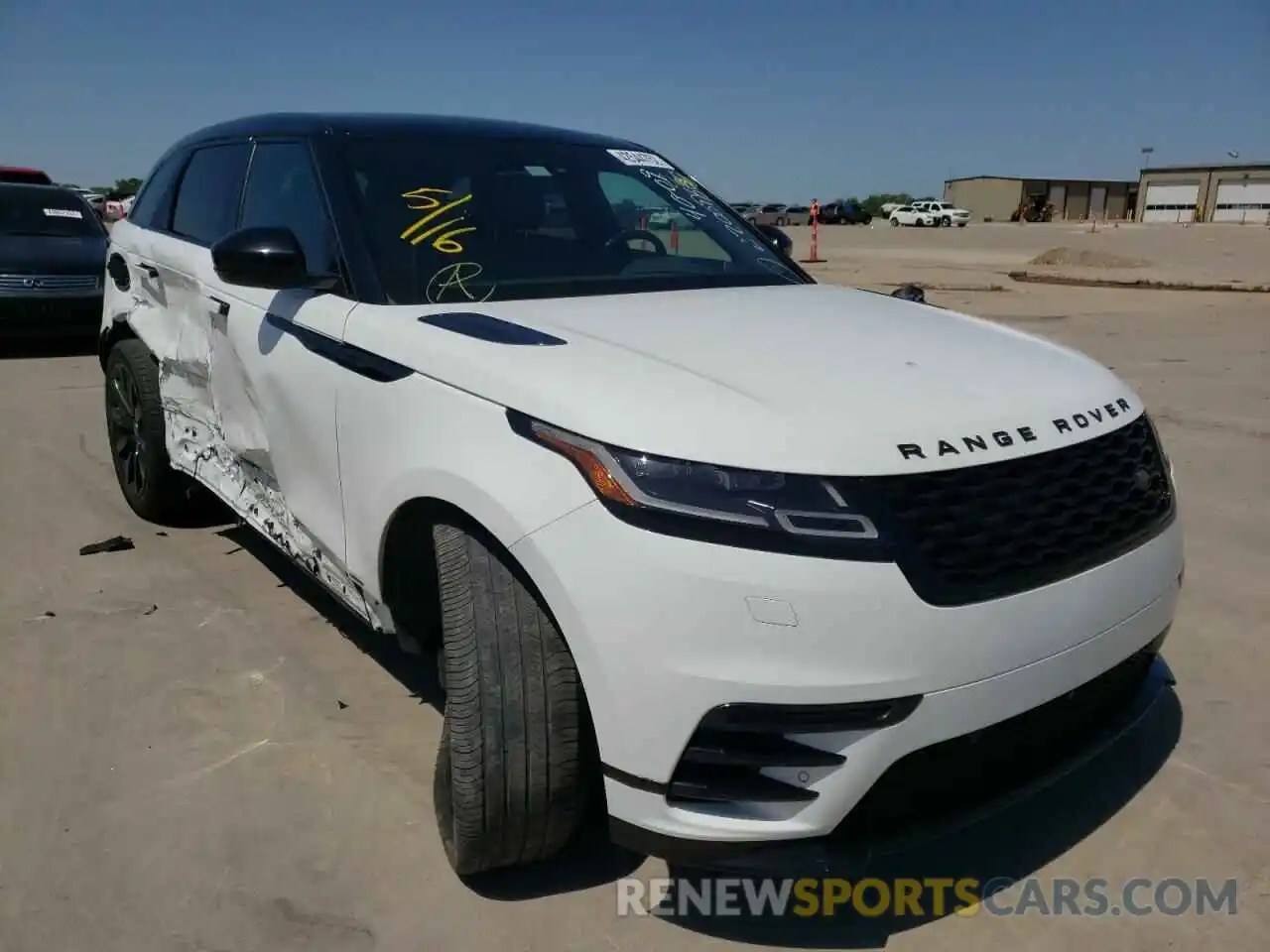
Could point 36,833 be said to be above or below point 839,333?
below

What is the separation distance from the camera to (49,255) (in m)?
10.1

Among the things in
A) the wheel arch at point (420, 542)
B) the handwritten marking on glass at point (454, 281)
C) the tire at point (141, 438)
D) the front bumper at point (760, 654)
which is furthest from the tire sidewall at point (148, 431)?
the front bumper at point (760, 654)

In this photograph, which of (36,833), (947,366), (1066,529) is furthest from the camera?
(36,833)

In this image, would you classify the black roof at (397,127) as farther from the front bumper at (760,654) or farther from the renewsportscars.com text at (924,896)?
the renewsportscars.com text at (924,896)

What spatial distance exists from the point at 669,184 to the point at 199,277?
1.73 metres

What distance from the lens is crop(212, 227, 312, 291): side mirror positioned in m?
2.79

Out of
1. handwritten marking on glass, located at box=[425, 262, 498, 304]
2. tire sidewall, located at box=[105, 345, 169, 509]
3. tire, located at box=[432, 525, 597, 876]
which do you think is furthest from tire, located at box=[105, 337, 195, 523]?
tire, located at box=[432, 525, 597, 876]

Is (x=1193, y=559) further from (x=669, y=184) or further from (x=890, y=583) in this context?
(x=890, y=583)

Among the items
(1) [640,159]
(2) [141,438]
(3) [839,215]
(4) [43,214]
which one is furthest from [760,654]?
(3) [839,215]

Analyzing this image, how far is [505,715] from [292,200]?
6.51 ft

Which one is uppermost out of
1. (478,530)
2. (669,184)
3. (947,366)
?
(669,184)

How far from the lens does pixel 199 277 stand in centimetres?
370

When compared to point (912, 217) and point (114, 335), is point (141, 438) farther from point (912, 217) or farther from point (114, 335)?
point (912, 217)

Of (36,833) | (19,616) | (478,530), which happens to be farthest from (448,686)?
(19,616)
